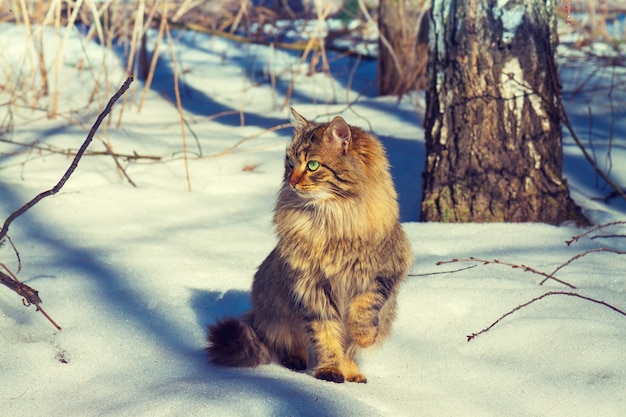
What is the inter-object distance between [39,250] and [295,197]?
1570 mm

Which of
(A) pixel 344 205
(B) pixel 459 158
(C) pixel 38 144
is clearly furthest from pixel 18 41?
(A) pixel 344 205

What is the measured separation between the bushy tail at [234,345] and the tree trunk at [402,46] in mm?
4032

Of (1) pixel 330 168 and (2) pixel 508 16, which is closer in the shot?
(1) pixel 330 168

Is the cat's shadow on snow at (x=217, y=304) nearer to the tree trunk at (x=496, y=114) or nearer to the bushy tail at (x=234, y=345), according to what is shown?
the bushy tail at (x=234, y=345)

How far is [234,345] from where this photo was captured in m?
2.61

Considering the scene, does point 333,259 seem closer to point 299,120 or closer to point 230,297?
point 299,120

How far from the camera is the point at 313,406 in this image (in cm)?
220

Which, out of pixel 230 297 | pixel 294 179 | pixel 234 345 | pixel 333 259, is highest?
pixel 294 179

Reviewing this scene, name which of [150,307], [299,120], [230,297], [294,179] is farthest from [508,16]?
[150,307]

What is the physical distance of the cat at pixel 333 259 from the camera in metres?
2.63

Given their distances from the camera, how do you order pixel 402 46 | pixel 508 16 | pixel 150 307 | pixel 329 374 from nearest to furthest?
1. pixel 329 374
2. pixel 150 307
3. pixel 508 16
4. pixel 402 46

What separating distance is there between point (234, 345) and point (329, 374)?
0.36 m

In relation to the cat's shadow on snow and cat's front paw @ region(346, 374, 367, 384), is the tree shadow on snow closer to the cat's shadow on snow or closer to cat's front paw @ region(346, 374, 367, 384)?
the cat's shadow on snow

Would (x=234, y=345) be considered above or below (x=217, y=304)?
above
